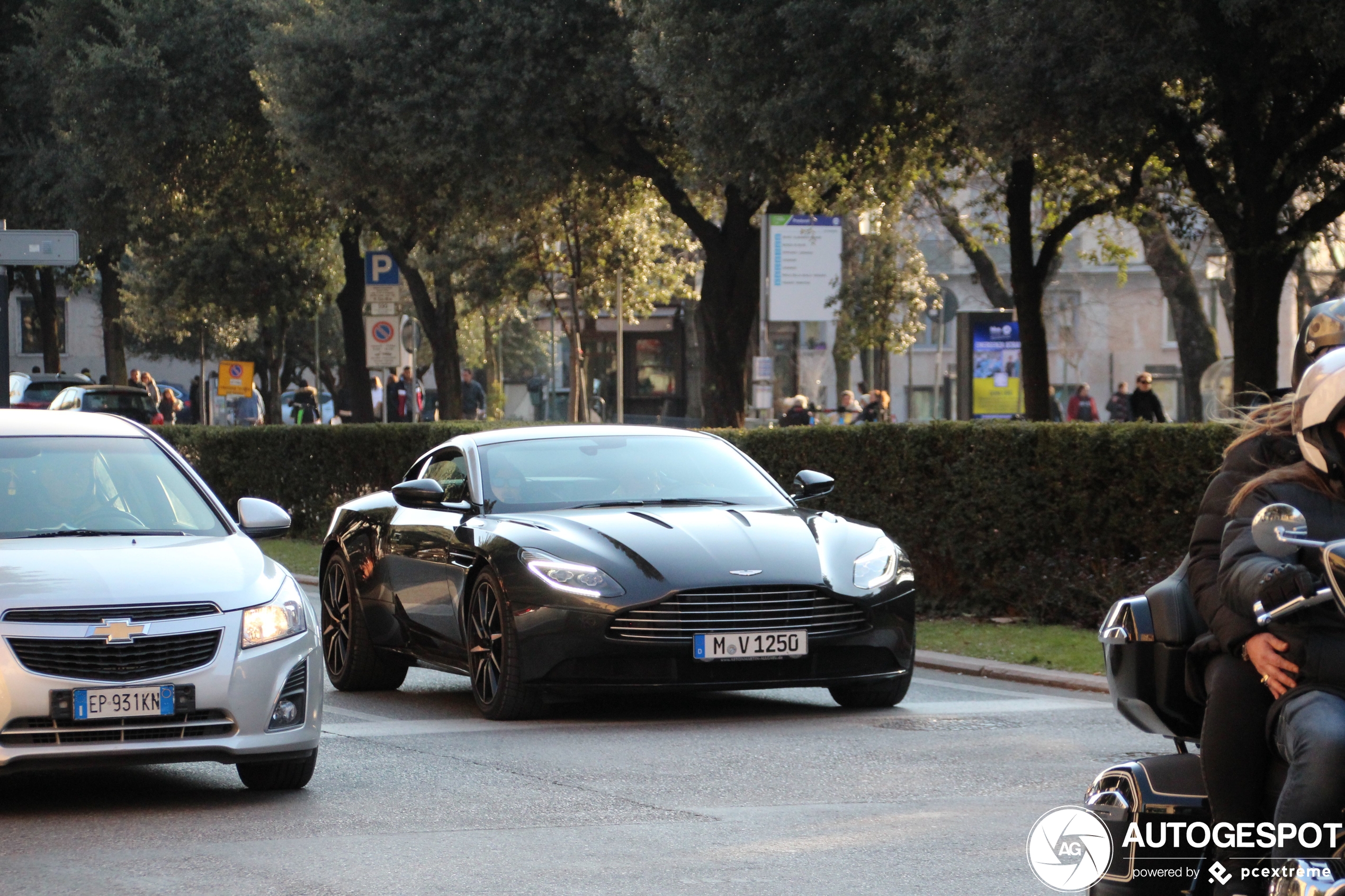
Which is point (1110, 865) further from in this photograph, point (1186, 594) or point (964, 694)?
point (964, 694)

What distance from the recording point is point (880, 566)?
1032 centimetres

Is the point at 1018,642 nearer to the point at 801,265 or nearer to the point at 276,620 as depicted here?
the point at 276,620

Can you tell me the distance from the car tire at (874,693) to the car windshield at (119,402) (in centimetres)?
3146

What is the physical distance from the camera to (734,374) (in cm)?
3045

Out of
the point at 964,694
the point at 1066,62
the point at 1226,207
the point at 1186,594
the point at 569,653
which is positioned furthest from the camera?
the point at 1226,207

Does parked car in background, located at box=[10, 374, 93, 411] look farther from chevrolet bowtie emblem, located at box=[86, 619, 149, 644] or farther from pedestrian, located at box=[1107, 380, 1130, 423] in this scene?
chevrolet bowtie emblem, located at box=[86, 619, 149, 644]

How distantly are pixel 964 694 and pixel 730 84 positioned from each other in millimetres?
15004

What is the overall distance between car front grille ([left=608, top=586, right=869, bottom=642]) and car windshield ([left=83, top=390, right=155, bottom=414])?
32.0 meters

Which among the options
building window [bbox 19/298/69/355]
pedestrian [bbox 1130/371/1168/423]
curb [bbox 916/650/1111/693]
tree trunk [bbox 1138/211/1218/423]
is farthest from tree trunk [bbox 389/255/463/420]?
building window [bbox 19/298/69/355]

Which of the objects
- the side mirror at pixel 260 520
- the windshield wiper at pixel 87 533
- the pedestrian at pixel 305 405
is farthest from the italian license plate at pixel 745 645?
the pedestrian at pixel 305 405

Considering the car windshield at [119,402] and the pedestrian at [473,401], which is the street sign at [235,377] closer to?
the car windshield at [119,402]

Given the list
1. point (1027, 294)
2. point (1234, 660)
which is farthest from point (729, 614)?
point (1027, 294)

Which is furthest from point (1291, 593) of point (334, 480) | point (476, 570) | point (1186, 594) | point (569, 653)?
point (334, 480)

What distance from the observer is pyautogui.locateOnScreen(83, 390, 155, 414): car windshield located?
40.8 m
